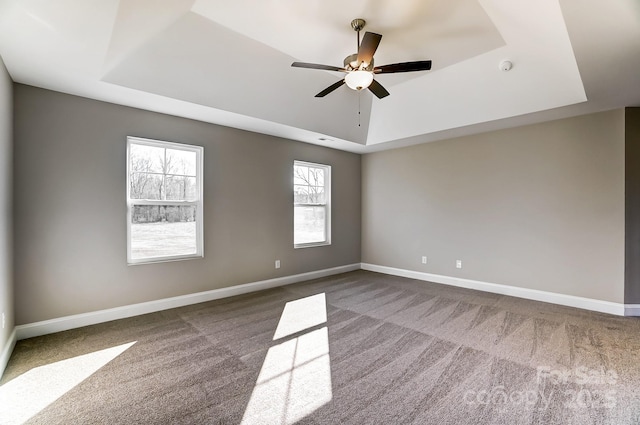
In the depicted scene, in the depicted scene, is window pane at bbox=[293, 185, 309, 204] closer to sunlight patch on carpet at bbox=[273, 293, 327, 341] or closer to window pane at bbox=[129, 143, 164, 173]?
sunlight patch on carpet at bbox=[273, 293, 327, 341]

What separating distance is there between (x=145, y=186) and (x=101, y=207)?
54 centimetres

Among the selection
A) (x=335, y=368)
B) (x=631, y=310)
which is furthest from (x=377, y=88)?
(x=631, y=310)

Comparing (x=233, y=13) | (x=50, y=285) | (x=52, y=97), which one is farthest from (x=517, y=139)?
(x=50, y=285)

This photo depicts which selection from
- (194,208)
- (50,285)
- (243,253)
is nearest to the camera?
(50,285)

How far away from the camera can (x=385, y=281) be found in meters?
5.44

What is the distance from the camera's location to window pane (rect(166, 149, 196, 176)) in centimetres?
405

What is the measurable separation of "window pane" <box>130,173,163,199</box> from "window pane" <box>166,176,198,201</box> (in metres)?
0.12

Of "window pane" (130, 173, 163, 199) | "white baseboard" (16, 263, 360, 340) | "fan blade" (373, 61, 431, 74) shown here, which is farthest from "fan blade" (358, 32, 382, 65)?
"white baseboard" (16, 263, 360, 340)

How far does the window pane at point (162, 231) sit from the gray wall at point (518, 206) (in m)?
3.72

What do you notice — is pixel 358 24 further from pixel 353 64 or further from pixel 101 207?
pixel 101 207

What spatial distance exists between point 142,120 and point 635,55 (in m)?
5.08

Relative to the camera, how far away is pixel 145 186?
3.85 metres

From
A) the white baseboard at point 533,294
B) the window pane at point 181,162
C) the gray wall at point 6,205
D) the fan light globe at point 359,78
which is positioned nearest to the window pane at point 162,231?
the window pane at point 181,162

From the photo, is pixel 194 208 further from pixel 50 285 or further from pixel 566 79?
pixel 566 79
